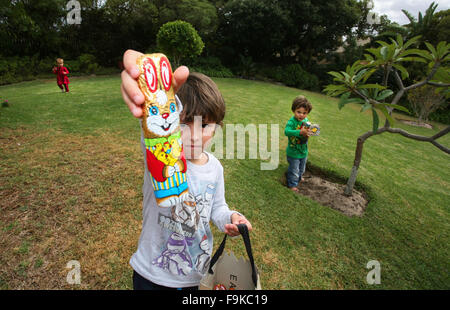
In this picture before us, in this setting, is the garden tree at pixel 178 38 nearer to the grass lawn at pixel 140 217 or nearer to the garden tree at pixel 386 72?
the grass lawn at pixel 140 217

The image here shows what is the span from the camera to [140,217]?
8.99 ft

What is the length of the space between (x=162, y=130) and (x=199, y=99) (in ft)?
0.86

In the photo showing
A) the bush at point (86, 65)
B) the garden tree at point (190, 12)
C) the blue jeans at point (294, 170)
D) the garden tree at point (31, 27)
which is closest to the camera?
the blue jeans at point (294, 170)

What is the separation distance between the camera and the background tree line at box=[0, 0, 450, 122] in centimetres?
1478

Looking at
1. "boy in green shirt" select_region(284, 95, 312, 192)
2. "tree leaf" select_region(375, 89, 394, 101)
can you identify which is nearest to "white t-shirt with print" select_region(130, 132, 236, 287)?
"tree leaf" select_region(375, 89, 394, 101)

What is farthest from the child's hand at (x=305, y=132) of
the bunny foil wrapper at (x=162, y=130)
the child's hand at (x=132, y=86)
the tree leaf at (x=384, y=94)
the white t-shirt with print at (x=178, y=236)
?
the child's hand at (x=132, y=86)

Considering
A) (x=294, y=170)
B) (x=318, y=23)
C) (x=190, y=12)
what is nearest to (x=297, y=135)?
(x=294, y=170)

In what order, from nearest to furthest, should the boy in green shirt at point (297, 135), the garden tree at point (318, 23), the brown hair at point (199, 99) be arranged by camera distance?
the brown hair at point (199, 99), the boy in green shirt at point (297, 135), the garden tree at point (318, 23)

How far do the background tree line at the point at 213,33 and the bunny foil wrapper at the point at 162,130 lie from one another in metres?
16.6

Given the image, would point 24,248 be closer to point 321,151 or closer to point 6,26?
point 321,151

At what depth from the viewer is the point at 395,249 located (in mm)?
2791

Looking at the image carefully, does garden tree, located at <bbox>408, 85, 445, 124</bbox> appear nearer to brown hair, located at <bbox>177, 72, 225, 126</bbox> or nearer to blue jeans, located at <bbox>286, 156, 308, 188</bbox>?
blue jeans, located at <bbox>286, 156, 308, 188</bbox>

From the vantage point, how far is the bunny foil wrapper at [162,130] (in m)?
0.92

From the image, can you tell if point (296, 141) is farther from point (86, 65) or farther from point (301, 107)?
point (86, 65)
